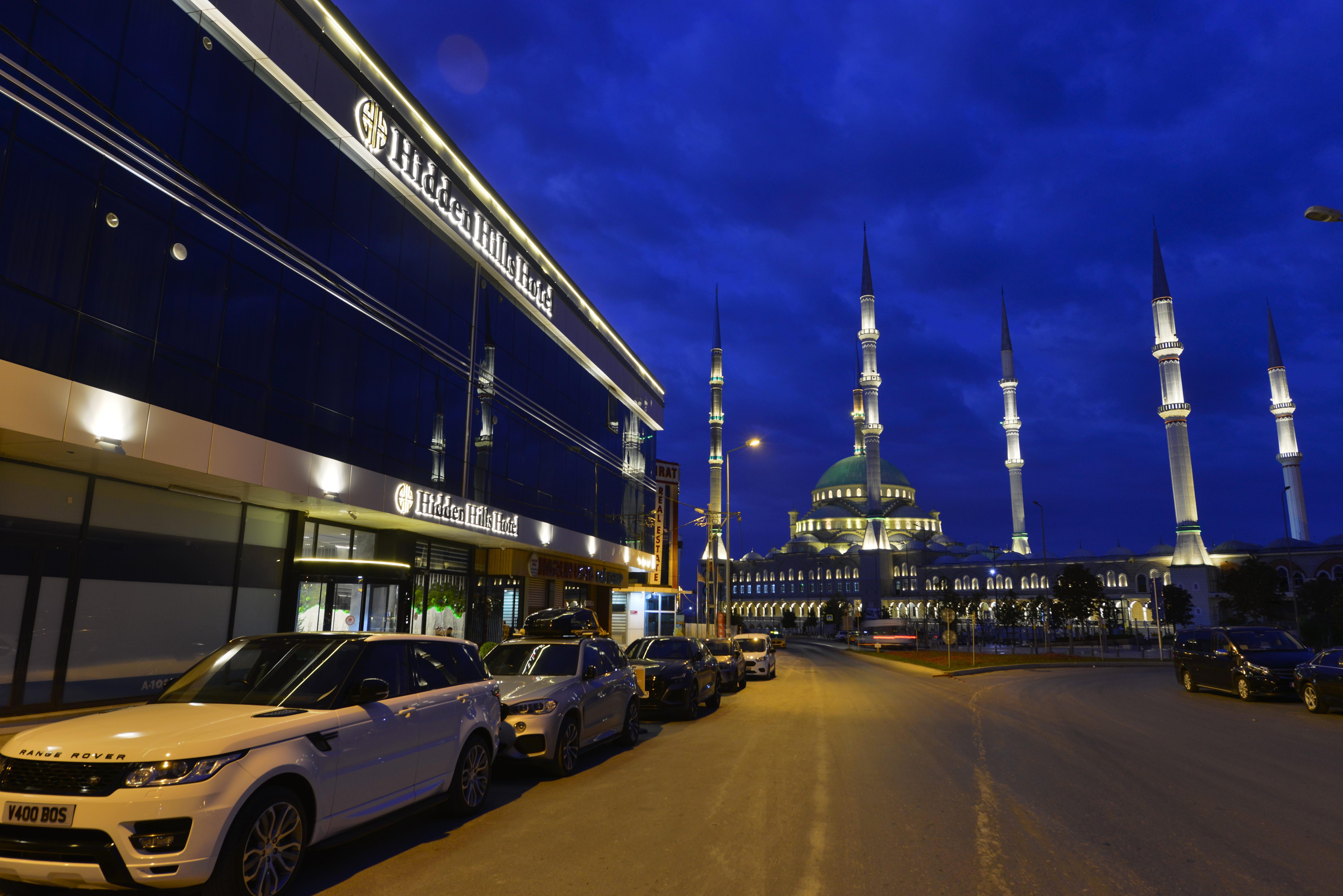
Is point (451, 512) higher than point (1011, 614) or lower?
higher

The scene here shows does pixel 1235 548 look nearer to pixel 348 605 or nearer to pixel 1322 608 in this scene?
pixel 1322 608

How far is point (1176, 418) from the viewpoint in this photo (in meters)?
76.7

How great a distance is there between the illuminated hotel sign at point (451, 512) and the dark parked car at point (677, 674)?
644 centimetres

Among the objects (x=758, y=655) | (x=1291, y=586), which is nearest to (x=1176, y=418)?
(x=1291, y=586)

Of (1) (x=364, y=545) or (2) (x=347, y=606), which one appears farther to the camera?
(1) (x=364, y=545)

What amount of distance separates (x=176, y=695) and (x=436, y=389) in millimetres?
18015

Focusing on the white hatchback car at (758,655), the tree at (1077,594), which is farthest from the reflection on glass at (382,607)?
the tree at (1077,594)

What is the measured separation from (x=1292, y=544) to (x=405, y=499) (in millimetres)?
92678

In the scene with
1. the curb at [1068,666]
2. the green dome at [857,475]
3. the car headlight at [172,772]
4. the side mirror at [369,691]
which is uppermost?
the green dome at [857,475]

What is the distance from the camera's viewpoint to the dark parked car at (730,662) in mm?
22531

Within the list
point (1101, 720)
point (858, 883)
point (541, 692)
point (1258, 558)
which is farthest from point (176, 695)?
point (1258, 558)

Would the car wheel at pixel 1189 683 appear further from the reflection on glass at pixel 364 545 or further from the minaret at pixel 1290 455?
the minaret at pixel 1290 455

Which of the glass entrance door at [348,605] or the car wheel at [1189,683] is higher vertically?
the glass entrance door at [348,605]

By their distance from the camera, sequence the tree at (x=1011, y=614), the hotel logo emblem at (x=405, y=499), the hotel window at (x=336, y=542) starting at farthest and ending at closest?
1. the tree at (x=1011, y=614)
2. the hotel logo emblem at (x=405, y=499)
3. the hotel window at (x=336, y=542)
